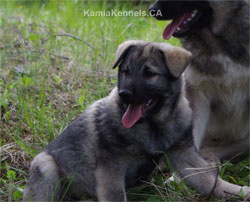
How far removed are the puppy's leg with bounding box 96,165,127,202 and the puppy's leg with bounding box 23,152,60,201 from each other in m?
0.36

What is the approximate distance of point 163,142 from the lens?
3.09 metres

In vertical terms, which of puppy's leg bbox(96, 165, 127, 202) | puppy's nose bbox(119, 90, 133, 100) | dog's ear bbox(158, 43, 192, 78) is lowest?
puppy's leg bbox(96, 165, 127, 202)

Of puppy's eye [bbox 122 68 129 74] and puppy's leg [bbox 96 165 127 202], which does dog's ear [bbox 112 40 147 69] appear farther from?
puppy's leg [bbox 96 165 127 202]

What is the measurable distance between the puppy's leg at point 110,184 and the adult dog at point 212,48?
4.47 feet

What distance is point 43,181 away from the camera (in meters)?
3.09

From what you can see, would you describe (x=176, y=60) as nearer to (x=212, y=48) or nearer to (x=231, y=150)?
(x=212, y=48)

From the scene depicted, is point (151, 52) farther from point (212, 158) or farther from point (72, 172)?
point (212, 158)

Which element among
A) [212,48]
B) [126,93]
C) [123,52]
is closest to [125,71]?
[123,52]

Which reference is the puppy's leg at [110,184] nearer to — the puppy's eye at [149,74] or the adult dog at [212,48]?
the puppy's eye at [149,74]

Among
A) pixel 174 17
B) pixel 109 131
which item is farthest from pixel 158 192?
pixel 174 17

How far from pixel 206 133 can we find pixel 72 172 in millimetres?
1846

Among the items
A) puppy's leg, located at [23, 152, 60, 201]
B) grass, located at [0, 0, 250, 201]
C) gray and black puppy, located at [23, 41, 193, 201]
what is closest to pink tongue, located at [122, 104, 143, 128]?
gray and black puppy, located at [23, 41, 193, 201]

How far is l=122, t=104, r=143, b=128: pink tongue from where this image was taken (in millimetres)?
2936

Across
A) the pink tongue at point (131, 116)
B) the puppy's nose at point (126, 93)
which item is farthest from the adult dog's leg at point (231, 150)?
the puppy's nose at point (126, 93)
